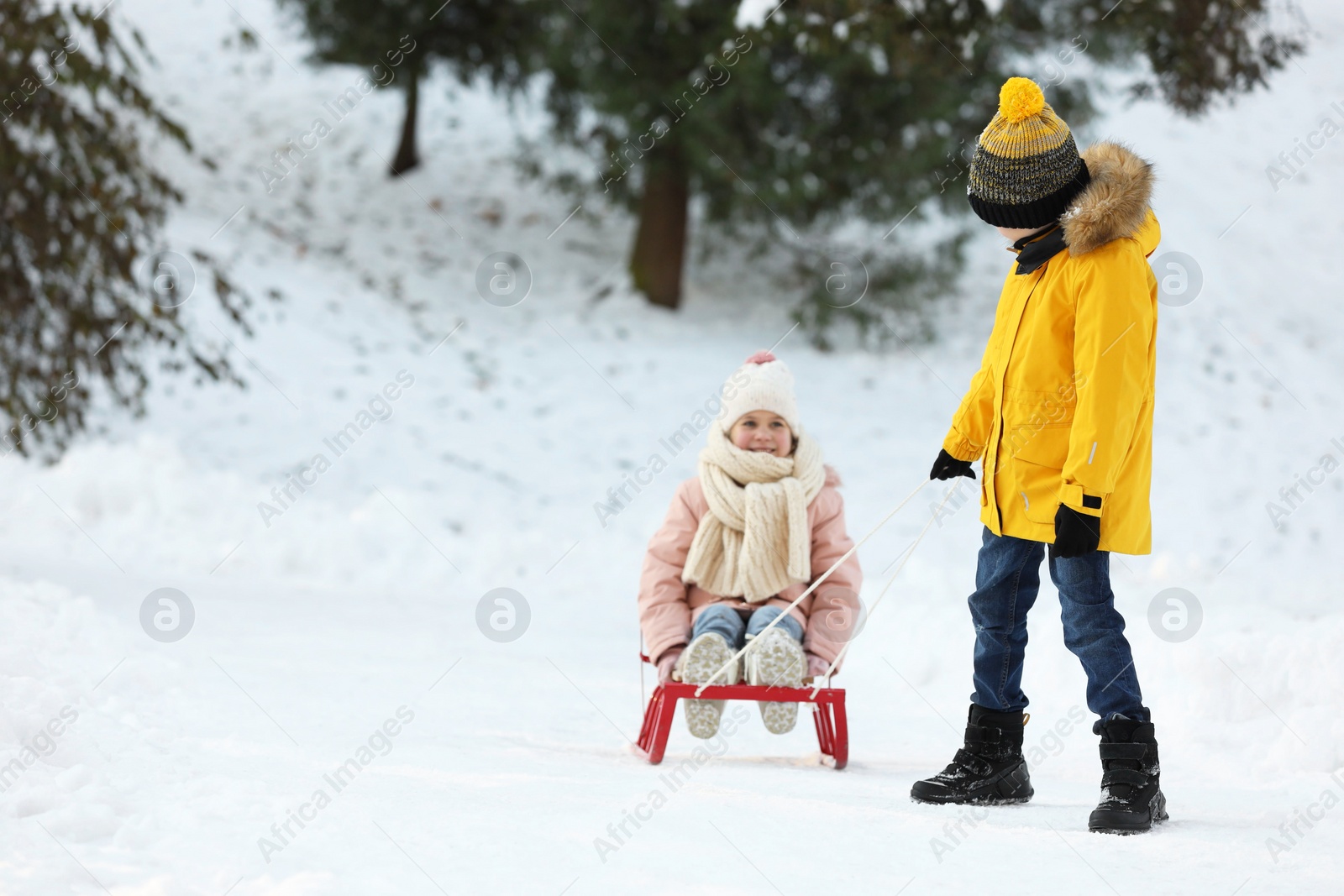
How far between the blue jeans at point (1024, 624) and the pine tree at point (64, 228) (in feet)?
17.5

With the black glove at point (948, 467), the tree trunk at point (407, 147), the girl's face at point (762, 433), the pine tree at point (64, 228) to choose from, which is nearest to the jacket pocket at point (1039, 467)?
the black glove at point (948, 467)

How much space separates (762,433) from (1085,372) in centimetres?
131

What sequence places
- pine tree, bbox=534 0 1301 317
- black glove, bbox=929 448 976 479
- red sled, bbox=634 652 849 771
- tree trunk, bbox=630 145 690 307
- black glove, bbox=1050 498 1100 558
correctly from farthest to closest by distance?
tree trunk, bbox=630 145 690 307, pine tree, bbox=534 0 1301 317, red sled, bbox=634 652 849 771, black glove, bbox=929 448 976 479, black glove, bbox=1050 498 1100 558

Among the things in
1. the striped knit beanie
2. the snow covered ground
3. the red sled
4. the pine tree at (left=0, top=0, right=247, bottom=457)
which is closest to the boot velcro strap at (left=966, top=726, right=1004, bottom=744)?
the snow covered ground

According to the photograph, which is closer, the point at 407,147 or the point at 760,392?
the point at 760,392

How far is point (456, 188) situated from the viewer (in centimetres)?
1367

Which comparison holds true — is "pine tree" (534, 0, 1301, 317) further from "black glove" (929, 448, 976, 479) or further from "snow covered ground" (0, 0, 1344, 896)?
"black glove" (929, 448, 976, 479)

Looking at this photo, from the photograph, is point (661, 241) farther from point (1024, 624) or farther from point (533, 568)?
point (1024, 624)

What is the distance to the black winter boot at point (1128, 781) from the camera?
2713mm

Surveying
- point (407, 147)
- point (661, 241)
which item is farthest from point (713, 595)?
point (407, 147)

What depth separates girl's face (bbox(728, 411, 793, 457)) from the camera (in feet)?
12.7

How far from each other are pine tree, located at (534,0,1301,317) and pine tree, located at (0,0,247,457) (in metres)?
4.22

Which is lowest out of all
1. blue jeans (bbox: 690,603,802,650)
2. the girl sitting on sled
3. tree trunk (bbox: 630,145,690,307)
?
blue jeans (bbox: 690,603,802,650)

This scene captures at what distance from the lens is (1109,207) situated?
2.77m
